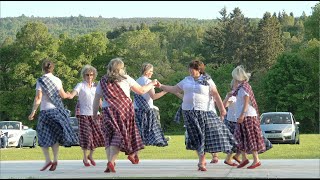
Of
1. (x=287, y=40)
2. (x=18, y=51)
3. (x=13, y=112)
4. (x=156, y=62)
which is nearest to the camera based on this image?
(x=13, y=112)

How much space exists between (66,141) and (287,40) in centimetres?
12623

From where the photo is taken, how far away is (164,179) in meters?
11.7

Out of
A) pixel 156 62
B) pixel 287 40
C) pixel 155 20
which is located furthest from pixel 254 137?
pixel 155 20

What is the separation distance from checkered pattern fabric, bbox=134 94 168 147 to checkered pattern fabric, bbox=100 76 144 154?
434 centimetres

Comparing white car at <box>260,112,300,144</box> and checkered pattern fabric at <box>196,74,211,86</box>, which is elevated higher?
checkered pattern fabric at <box>196,74,211,86</box>

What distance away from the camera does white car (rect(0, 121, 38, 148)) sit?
37344 mm

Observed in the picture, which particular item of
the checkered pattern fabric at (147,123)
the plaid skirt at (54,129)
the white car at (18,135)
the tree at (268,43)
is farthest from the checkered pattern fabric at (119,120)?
the tree at (268,43)

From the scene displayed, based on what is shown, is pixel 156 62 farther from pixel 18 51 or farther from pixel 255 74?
pixel 18 51

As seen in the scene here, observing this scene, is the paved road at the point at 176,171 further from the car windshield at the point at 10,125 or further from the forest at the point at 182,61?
the forest at the point at 182,61

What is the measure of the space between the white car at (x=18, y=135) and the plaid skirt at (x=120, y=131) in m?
22.9

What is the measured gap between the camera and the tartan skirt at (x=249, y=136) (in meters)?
16.0

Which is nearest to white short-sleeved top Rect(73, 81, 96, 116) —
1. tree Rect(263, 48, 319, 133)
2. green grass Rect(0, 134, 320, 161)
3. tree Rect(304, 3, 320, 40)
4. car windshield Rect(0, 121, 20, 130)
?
green grass Rect(0, 134, 320, 161)

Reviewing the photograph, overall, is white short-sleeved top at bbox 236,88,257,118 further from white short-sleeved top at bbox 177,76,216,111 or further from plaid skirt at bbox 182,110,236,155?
plaid skirt at bbox 182,110,236,155

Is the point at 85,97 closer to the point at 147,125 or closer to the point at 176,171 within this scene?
the point at 147,125
